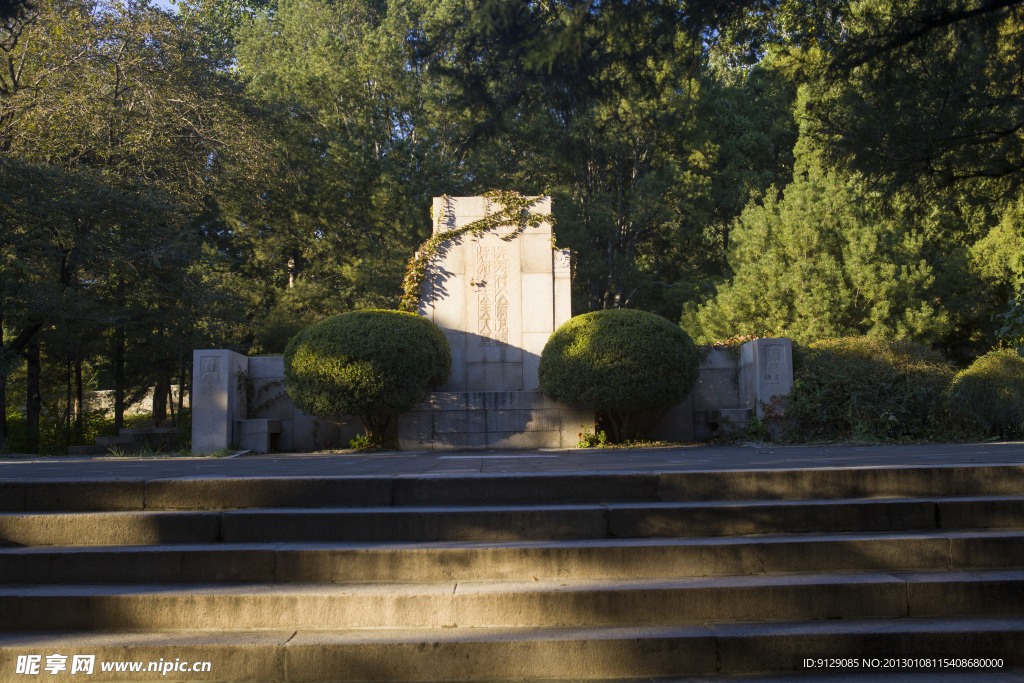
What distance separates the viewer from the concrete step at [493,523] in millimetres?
4211

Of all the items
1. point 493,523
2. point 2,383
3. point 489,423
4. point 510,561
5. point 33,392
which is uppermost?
point 2,383

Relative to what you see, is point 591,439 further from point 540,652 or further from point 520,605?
point 540,652

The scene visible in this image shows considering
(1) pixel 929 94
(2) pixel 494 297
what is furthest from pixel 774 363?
(2) pixel 494 297

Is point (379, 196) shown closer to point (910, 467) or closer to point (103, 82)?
point (103, 82)

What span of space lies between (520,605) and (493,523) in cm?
71

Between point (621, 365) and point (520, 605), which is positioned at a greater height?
point (621, 365)

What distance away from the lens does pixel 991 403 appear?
9.13 m

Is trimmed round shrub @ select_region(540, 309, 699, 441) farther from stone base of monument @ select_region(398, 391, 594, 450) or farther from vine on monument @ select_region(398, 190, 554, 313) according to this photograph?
vine on monument @ select_region(398, 190, 554, 313)

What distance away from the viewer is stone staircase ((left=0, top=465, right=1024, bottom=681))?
3.29 metres

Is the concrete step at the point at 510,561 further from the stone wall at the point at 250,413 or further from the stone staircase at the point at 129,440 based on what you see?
the stone staircase at the point at 129,440

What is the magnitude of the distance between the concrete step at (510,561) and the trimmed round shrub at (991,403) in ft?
19.5

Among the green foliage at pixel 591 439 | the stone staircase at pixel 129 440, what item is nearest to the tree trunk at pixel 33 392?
the stone staircase at pixel 129 440

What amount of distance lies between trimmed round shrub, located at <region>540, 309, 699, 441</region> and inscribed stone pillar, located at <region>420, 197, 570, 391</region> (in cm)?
146

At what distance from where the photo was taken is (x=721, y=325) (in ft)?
58.7
